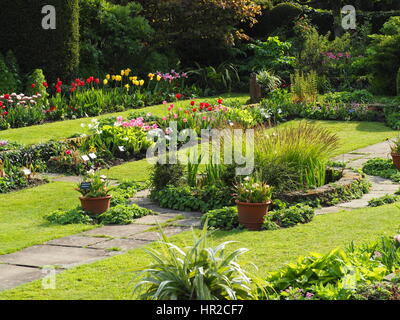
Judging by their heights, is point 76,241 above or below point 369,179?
below

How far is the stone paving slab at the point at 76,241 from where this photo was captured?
6.86 m

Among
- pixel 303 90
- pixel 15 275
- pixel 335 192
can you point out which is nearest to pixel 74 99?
pixel 303 90

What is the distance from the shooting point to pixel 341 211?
784 centimetres

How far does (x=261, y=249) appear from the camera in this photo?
20.8 ft

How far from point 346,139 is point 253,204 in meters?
5.98

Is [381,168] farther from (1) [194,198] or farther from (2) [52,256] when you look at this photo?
(2) [52,256]

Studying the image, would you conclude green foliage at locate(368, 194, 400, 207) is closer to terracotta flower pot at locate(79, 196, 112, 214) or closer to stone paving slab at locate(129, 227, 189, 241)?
stone paving slab at locate(129, 227, 189, 241)

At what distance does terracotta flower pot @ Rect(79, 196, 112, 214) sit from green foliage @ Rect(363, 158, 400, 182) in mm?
3940

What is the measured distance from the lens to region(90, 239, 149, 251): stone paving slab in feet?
22.1

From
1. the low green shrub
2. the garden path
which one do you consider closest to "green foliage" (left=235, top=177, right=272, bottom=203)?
the low green shrub

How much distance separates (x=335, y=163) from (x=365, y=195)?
1.06 metres

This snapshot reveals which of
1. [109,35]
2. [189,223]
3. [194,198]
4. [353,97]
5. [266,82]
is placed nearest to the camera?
[189,223]

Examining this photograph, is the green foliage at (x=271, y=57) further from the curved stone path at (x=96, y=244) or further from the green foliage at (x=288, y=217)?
the green foliage at (x=288, y=217)
